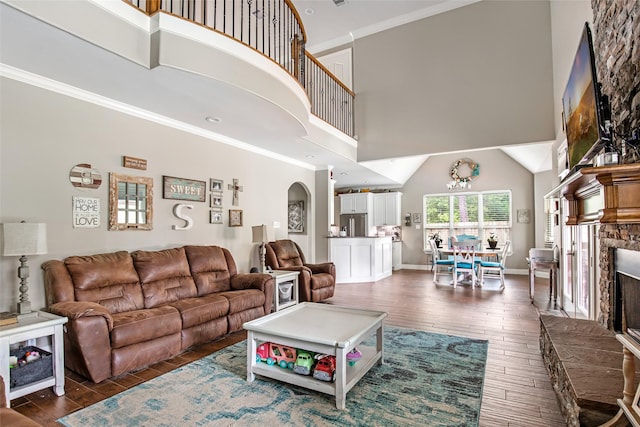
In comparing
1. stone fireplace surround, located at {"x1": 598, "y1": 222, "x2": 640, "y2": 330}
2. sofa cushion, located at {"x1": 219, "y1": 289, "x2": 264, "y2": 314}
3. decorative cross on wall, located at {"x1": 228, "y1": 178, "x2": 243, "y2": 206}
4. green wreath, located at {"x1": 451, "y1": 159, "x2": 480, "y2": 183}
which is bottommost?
sofa cushion, located at {"x1": 219, "y1": 289, "x2": 264, "y2": 314}

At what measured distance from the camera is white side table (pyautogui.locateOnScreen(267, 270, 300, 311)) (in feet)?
15.5

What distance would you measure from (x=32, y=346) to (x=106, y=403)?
2.92 feet

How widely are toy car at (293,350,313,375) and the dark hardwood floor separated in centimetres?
121

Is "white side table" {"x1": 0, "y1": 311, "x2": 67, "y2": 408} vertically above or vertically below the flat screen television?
below

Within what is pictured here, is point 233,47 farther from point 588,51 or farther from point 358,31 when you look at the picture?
point 358,31

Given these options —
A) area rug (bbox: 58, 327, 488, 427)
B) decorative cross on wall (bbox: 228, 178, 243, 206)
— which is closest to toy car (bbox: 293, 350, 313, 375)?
area rug (bbox: 58, 327, 488, 427)

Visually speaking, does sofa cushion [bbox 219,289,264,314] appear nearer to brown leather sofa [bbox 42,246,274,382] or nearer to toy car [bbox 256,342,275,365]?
brown leather sofa [bbox 42,246,274,382]

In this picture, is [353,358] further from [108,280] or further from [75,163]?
[75,163]

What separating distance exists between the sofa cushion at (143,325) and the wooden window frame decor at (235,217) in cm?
209

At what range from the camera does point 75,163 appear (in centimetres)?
339

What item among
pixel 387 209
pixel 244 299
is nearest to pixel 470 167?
pixel 387 209

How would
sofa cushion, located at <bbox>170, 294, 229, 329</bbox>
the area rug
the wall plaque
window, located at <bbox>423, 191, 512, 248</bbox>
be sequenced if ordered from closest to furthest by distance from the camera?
the area rug < sofa cushion, located at <bbox>170, 294, 229, 329</bbox> < the wall plaque < window, located at <bbox>423, 191, 512, 248</bbox>

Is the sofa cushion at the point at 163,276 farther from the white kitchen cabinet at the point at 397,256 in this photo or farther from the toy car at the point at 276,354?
the white kitchen cabinet at the point at 397,256

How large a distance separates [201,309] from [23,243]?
157 cm
